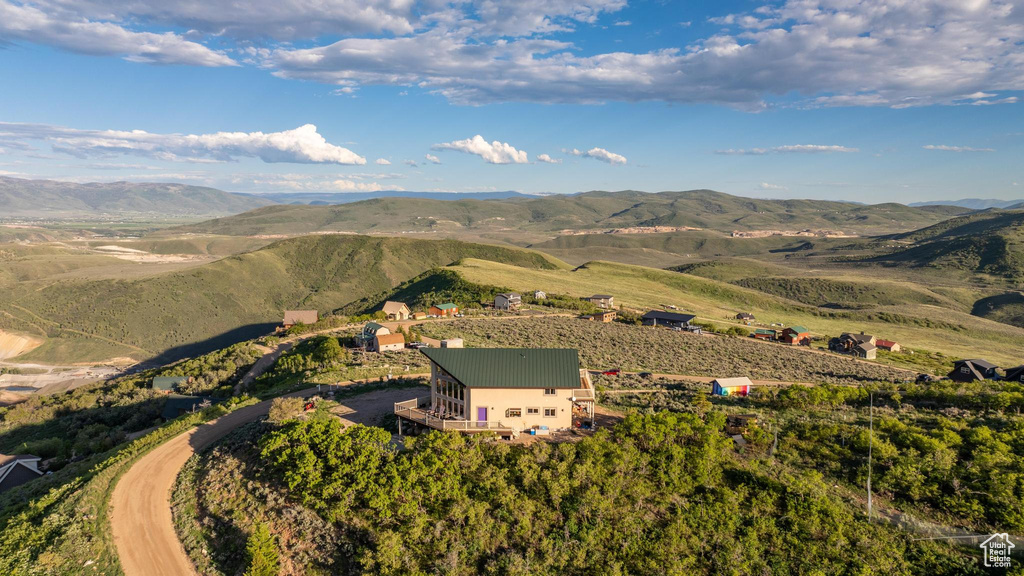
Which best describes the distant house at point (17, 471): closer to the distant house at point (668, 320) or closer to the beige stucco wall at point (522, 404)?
the beige stucco wall at point (522, 404)

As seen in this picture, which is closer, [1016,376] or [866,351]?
[1016,376]

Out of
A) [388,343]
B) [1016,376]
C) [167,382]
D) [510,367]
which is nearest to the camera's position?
[510,367]

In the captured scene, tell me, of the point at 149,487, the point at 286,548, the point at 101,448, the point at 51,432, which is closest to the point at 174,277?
the point at 51,432

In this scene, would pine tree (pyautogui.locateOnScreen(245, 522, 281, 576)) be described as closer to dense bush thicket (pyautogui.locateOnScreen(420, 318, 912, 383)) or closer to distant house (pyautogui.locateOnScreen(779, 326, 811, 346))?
dense bush thicket (pyautogui.locateOnScreen(420, 318, 912, 383))

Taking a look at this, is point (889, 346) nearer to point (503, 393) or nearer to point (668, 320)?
point (668, 320)

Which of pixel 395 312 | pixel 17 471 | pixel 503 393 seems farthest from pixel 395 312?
pixel 503 393

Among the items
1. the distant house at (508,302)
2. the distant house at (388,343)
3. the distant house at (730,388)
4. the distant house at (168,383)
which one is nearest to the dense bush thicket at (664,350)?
the distant house at (388,343)
